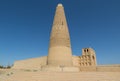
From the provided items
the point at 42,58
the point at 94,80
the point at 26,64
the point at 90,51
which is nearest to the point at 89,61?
the point at 90,51

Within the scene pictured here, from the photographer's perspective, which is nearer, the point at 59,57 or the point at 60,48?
the point at 59,57

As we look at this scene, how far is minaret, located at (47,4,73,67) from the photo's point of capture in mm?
16938

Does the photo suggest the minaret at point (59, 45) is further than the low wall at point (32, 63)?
No

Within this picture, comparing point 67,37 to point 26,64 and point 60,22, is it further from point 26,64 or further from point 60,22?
point 26,64

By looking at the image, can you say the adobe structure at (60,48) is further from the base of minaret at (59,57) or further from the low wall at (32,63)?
the low wall at (32,63)

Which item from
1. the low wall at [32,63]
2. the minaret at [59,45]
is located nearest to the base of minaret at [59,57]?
the minaret at [59,45]

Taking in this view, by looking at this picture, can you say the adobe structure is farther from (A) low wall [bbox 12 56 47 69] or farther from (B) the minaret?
(A) low wall [bbox 12 56 47 69]

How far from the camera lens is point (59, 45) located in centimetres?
1728

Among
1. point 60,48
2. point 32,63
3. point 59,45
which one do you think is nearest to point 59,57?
point 60,48

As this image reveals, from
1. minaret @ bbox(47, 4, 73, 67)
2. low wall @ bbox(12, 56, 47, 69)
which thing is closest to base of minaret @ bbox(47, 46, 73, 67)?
minaret @ bbox(47, 4, 73, 67)

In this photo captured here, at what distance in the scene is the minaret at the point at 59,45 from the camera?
1694 centimetres

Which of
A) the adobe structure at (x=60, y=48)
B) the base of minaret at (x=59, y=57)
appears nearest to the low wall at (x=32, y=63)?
the adobe structure at (x=60, y=48)

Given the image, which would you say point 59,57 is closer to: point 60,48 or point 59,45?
point 60,48

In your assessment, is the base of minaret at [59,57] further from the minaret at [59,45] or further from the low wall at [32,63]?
the low wall at [32,63]
